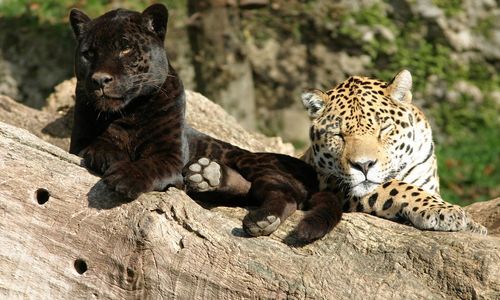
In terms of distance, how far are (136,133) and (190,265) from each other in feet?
3.97

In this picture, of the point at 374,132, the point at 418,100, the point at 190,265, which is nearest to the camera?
the point at 190,265

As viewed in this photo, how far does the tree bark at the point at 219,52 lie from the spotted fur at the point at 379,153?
22.0 ft

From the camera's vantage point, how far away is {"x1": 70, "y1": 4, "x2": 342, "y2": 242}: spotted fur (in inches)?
266

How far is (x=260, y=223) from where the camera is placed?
665 centimetres

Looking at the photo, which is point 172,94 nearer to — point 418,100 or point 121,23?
point 121,23

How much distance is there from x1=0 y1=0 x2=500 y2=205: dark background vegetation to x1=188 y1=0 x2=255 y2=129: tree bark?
69cm

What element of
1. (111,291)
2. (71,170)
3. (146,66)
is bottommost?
(111,291)

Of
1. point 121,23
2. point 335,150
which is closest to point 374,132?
point 335,150

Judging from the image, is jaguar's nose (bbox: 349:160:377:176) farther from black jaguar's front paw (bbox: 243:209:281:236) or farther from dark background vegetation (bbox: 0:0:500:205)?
dark background vegetation (bbox: 0:0:500:205)

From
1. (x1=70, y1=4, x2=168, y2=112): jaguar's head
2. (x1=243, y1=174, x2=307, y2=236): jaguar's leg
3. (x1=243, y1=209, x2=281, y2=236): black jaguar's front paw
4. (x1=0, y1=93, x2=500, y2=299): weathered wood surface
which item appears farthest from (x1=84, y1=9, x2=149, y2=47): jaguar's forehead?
(x1=243, y1=209, x2=281, y2=236): black jaguar's front paw

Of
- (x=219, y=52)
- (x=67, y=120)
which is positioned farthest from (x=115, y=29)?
(x=219, y=52)

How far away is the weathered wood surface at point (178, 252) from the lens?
252 inches

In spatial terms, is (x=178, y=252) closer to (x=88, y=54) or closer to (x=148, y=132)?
(x=148, y=132)

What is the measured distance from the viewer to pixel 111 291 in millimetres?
6660
